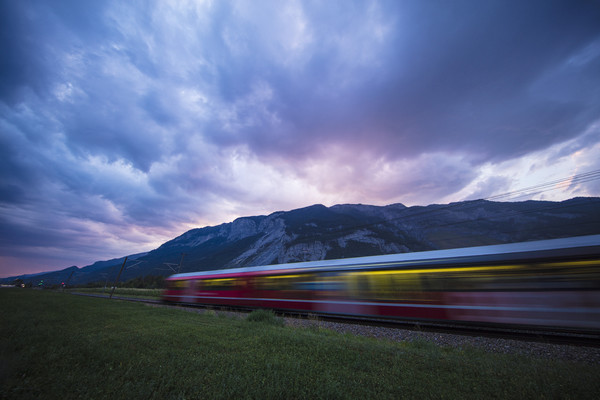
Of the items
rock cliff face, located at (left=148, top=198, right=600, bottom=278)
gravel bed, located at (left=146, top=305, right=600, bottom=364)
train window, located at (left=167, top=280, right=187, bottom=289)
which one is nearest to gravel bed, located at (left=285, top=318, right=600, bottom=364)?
gravel bed, located at (left=146, top=305, right=600, bottom=364)

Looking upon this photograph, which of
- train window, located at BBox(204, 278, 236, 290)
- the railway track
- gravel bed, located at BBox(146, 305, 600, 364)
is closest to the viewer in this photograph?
gravel bed, located at BBox(146, 305, 600, 364)

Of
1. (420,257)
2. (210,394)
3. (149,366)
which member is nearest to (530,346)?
(420,257)

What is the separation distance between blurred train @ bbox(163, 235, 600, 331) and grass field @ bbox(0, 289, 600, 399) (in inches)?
140

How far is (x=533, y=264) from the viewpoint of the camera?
25.8 ft

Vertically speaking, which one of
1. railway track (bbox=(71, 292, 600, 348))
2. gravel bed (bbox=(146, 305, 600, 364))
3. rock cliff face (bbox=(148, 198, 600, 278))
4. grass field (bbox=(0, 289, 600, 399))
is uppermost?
rock cliff face (bbox=(148, 198, 600, 278))

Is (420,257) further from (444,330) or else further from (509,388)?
(509,388)

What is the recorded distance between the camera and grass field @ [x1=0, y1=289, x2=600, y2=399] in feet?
10.2

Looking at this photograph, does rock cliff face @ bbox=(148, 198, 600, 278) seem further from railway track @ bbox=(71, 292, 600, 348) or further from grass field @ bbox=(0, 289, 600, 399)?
grass field @ bbox=(0, 289, 600, 399)

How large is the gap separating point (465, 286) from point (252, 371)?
9.23 metres

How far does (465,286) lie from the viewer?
29.1 feet

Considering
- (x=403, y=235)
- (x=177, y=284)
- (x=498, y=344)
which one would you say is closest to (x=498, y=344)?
(x=498, y=344)

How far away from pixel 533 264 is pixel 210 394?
11042 mm

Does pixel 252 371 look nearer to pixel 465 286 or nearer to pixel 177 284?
pixel 465 286

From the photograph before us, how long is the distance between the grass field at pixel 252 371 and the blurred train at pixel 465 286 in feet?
11.7
